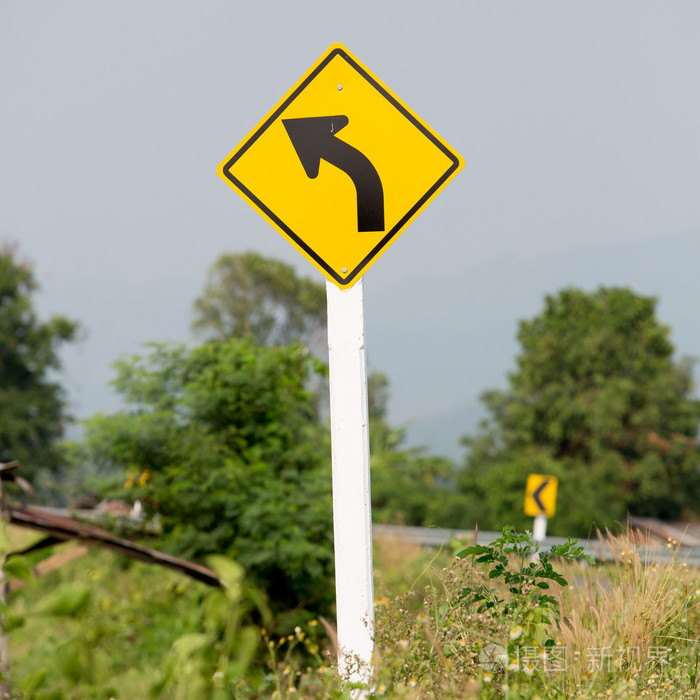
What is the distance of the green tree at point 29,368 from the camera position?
110ft

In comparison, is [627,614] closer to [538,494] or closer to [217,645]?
[217,645]

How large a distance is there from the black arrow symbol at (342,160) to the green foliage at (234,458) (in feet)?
16.2

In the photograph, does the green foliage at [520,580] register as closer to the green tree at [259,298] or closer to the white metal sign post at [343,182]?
the white metal sign post at [343,182]

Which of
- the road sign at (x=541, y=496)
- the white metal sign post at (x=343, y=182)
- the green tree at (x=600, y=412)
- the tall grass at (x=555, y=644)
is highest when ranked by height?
the green tree at (x=600, y=412)

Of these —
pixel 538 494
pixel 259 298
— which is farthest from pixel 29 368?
pixel 538 494

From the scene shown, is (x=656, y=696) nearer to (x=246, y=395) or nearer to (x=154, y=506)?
(x=246, y=395)

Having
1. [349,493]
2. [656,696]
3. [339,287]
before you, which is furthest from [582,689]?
[339,287]

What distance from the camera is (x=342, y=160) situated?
2.64 meters

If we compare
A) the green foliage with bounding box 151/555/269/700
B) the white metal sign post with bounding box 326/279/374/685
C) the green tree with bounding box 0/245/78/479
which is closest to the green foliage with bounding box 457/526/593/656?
the white metal sign post with bounding box 326/279/374/685

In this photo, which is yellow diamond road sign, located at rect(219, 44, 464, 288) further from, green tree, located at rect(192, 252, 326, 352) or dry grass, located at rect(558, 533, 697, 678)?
green tree, located at rect(192, 252, 326, 352)

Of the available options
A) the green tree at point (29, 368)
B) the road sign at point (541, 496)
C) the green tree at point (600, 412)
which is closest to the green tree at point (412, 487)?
the green tree at point (600, 412)

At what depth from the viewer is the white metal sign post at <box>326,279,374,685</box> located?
2.53 meters

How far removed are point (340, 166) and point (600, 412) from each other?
2526 cm

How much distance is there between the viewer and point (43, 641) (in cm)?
1124
